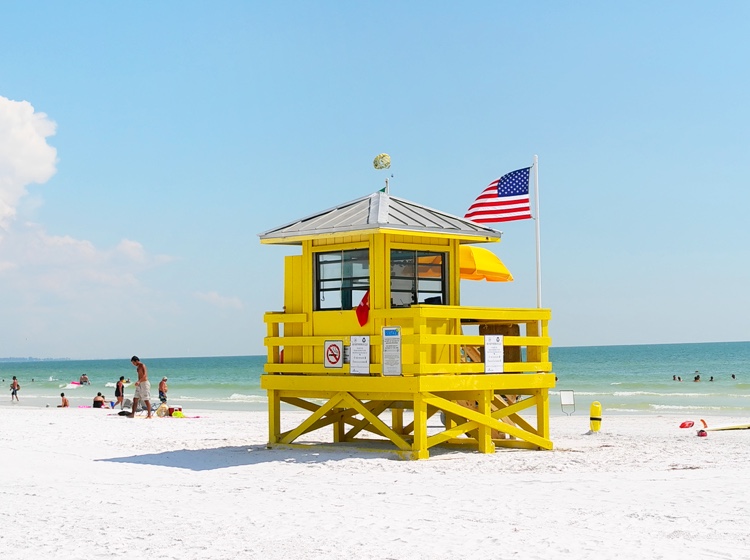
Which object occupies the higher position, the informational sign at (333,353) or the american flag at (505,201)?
the american flag at (505,201)

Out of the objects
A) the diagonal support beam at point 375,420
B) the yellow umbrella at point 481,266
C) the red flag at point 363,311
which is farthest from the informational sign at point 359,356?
the yellow umbrella at point 481,266

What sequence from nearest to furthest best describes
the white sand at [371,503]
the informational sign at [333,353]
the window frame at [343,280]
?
the white sand at [371,503] → the informational sign at [333,353] → the window frame at [343,280]

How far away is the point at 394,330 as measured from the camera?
12.6 metres

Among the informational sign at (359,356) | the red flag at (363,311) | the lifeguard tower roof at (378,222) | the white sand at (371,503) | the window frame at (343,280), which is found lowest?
the white sand at (371,503)

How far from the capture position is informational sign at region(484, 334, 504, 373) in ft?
44.0

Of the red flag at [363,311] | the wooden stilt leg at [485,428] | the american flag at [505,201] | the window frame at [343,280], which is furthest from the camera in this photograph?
the american flag at [505,201]

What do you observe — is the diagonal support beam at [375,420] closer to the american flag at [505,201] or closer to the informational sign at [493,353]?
the informational sign at [493,353]

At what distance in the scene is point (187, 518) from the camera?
28.8 ft

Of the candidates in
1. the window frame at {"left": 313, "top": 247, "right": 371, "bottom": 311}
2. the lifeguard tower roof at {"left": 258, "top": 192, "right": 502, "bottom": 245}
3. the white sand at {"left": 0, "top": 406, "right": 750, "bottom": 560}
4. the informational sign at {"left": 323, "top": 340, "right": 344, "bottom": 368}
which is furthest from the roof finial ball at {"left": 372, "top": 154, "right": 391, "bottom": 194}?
the white sand at {"left": 0, "top": 406, "right": 750, "bottom": 560}

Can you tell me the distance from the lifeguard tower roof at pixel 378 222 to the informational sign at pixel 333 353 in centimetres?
150

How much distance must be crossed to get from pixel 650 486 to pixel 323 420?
5918mm

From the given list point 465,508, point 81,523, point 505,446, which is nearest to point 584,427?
point 505,446

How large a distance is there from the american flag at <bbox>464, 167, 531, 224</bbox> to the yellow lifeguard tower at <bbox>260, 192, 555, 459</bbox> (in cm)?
268

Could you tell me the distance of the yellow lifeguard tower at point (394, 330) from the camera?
41.8ft
